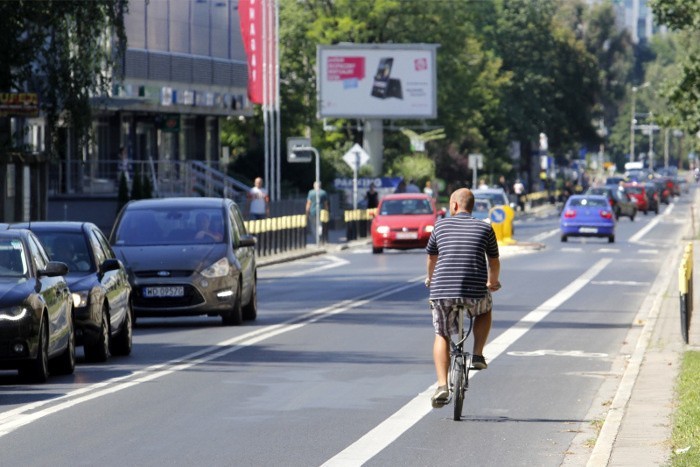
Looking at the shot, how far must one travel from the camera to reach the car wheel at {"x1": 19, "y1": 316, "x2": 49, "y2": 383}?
1664 cm

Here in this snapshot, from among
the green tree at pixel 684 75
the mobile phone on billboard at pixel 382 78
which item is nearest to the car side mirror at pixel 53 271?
the green tree at pixel 684 75

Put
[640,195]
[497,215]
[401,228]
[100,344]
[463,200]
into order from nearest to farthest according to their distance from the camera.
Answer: [463,200]
[100,344]
[401,228]
[497,215]
[640,195]

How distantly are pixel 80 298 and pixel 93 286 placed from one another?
327mm

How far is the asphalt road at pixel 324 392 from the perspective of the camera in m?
12.3

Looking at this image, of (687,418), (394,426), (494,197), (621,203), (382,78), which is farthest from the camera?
(621,203)

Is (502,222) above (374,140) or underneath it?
underneath

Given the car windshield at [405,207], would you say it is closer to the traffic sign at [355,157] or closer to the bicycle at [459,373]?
the traffic sign at [355,157]

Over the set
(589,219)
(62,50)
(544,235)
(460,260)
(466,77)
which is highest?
(466,77)

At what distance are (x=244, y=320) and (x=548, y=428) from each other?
1276 cm

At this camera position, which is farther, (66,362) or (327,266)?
(327,266)

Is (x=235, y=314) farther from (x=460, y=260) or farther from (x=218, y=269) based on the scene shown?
(x=460, y=260)

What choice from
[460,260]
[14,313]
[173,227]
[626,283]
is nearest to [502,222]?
[626,283]

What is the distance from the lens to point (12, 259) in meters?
17.3

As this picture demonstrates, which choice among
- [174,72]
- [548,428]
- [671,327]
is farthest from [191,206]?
[174,72]
